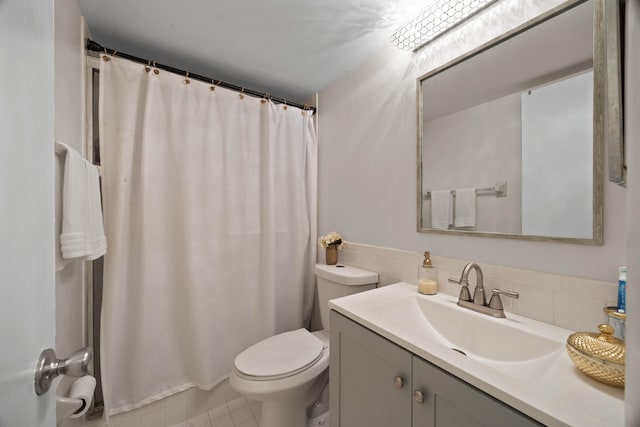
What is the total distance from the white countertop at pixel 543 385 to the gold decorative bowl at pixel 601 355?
0.03 metres

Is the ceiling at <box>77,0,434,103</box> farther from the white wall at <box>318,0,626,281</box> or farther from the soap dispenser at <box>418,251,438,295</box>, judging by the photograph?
the soap dispenser at <box>418,251,438,295</box>

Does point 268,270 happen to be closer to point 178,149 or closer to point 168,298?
point 168,298

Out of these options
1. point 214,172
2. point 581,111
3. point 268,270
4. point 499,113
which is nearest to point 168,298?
point 268,270

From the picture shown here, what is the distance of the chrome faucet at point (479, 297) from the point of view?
34.8 inches

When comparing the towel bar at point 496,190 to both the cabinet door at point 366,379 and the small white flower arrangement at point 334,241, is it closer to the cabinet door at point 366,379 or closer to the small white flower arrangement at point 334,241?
the cabinet door at point 366,379

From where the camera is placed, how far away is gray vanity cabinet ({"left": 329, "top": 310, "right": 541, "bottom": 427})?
572 mm

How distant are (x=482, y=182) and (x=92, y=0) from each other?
192cm

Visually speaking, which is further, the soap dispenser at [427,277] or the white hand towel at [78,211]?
the soap dispenser at [427,277]

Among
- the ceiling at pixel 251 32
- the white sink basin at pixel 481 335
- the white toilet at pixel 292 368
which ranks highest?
the ceiling at pixel 251 32

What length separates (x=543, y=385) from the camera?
0.57 metres

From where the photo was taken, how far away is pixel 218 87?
1569mm

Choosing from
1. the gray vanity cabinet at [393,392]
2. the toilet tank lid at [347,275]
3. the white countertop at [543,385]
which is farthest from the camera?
the toilet tank lid at [347,275]

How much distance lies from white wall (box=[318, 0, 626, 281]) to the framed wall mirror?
4 cm

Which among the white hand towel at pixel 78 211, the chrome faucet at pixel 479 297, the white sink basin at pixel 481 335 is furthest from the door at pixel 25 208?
the chrome faucet at pixel 479 297
